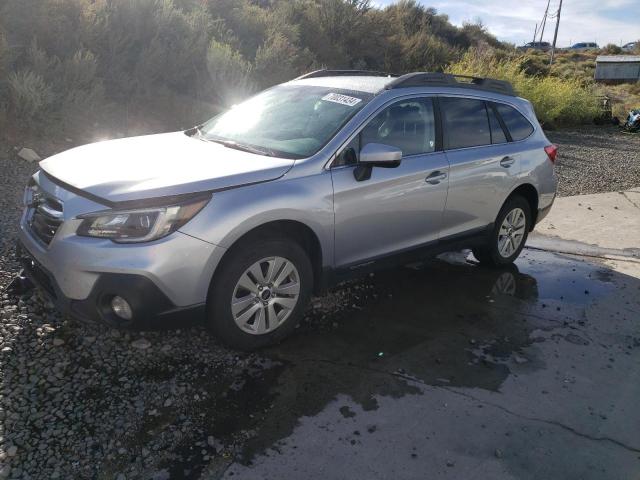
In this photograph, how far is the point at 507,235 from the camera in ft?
18.7

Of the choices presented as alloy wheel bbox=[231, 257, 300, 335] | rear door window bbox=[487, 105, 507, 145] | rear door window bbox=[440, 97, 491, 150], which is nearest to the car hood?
alloy wheel bbox=[231, 257, 300, 335]

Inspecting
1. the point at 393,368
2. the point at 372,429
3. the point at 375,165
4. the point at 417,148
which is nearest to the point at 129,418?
the point at 372,429

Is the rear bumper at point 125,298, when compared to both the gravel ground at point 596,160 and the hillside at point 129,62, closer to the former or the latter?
the hillside at point 129,62

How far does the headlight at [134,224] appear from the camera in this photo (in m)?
3.19

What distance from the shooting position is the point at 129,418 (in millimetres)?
3008

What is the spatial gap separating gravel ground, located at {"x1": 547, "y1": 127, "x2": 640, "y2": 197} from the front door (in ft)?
17.7

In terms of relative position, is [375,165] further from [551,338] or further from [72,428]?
[72,428]

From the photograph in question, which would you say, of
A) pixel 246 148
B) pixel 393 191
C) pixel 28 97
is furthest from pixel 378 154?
pixel 28 97

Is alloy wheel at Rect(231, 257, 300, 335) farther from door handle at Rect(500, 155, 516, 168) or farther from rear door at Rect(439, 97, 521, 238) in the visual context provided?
door handle at Rect(500, 155, 516, 168)

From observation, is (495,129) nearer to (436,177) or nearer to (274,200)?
(436,177)

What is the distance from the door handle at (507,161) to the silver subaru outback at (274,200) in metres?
0.02

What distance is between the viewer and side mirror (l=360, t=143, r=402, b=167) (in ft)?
12.8

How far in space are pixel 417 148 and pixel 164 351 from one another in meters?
2.48

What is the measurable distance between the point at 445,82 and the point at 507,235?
1734 mm
